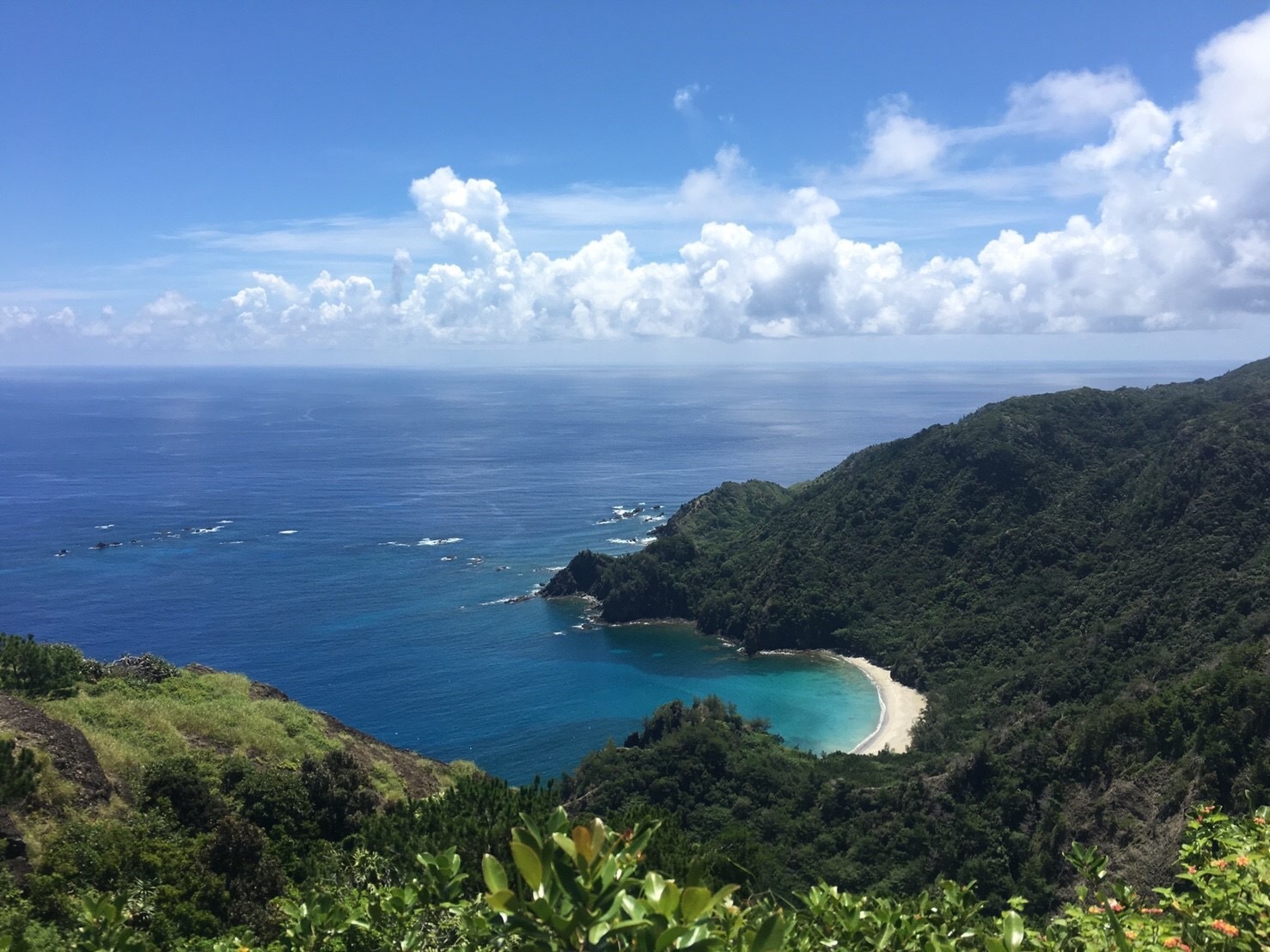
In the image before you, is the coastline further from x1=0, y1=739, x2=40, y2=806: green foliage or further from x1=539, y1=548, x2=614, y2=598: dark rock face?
x1=0, y1=739, x2=40, y2=806: green foliage

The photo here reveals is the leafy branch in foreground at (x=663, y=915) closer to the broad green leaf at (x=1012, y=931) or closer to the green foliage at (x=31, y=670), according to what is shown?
the broad green leaf at (x=1012, y=931)

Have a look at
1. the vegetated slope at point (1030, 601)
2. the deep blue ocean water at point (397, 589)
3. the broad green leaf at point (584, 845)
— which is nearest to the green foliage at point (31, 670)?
the broad green leaf at point (584, 845)

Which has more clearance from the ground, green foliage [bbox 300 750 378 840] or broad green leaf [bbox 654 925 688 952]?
broad green leaf [bbox 654 925 688 952]

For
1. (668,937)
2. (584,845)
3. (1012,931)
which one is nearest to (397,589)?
(1012,931)

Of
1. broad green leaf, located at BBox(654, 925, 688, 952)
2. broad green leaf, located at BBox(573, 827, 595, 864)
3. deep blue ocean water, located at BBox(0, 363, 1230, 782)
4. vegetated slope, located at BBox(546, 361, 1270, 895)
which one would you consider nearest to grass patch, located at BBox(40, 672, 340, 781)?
broad green leaf, located at BBox(573, 827, 595, 864)

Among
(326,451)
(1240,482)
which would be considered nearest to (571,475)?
(326,451)
